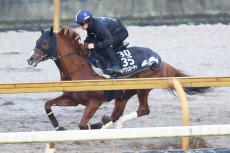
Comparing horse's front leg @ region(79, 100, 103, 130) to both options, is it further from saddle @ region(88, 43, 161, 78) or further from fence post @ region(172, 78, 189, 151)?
fence post @ region(172, 78, 189, 151)

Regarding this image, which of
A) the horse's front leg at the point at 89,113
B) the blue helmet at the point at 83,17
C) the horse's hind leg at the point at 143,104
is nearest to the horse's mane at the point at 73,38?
the blue helmet at the point at 83,17

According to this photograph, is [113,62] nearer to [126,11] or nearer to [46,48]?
[46,48]

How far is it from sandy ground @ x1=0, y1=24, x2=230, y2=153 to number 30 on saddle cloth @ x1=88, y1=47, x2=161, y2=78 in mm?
751

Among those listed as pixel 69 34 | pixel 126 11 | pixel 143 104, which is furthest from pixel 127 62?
pixel 126 11

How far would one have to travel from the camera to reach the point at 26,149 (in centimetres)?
798

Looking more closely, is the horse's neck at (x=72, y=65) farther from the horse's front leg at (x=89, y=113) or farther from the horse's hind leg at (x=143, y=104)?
the horse's hind leg at (x=143, y=104)

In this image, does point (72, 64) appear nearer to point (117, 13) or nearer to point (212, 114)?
point (212, 114)

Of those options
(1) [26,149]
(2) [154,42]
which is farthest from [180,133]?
(2) [154,42]

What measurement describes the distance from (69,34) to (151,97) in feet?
8.21

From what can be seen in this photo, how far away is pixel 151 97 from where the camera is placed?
35.6ft

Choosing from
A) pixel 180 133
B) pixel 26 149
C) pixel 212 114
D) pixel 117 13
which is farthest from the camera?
pixel 117 13

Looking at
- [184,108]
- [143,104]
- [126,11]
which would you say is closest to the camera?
[184,108]

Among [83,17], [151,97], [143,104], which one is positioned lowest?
[151,97]

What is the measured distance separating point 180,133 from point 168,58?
30.3ft
